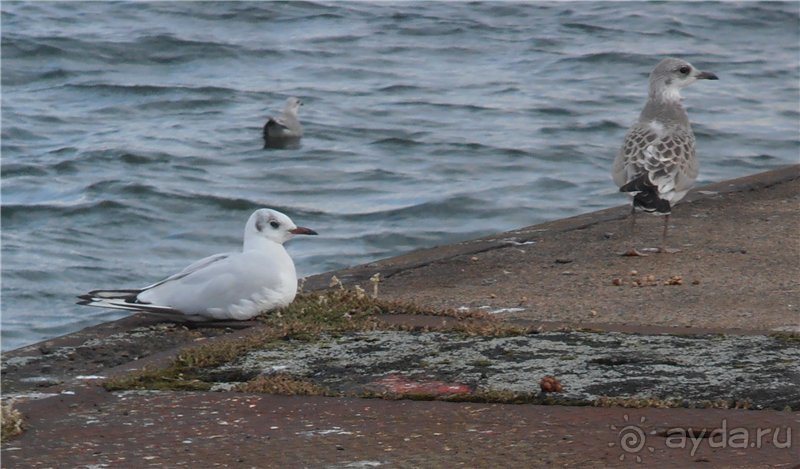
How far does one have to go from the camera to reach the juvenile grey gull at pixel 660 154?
24.2ft

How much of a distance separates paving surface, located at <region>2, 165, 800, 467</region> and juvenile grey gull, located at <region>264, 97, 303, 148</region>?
29.0 ft

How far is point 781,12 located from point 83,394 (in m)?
20.6

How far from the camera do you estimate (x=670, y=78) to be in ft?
28.9

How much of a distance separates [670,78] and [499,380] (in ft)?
15.3

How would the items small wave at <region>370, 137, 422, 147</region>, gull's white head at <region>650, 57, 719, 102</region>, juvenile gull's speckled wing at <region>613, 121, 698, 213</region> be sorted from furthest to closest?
small wave at <region>370, 137, 422, 147</region>, gull's white head at <region>650, 57, 719, 102</region>, juvenile gull's speckled wing at <region>613, 121, 698, 213</region>

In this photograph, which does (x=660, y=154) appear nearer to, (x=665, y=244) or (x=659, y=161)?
(x=659, y=161)

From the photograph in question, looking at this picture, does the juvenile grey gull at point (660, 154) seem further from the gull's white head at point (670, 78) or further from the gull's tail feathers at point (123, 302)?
the gull's tail feathers at point (123, 302)

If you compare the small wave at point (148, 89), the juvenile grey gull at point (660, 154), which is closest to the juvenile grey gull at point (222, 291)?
the juvenile grey gull at point (660, 154)

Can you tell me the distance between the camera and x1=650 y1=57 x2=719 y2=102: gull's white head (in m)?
8.68

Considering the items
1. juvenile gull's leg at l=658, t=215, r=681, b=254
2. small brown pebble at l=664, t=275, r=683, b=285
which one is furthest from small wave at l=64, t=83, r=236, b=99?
small brown pebble at l=664, t=275, r=683, b=285

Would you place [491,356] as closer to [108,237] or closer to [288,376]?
[288,376]

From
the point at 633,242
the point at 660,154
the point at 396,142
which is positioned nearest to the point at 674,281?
the point at 633,242

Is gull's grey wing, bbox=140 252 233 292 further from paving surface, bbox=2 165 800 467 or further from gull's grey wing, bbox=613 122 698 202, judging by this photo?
gull's grey wing, bbox=613 122 698 202

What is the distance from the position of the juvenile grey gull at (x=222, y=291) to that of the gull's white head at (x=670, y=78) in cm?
333
